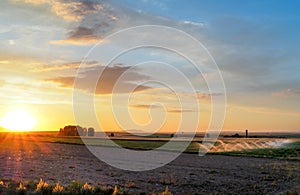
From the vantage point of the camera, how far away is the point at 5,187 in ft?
59.1

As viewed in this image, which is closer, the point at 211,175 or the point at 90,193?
the point at 90,193

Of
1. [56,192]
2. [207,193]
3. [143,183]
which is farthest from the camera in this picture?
[143,183]

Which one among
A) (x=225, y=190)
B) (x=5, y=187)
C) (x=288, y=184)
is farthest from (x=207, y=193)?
(x=5, y=187)

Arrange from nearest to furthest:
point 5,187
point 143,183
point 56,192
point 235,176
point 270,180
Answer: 1. point 56,192
2. point 5,187
3. point 143,183
4. point 270,180
5. point 235,176

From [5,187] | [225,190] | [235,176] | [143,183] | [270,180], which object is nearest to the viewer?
[5,187]

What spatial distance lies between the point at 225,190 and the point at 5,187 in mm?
13018

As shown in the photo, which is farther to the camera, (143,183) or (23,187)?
(143,183)

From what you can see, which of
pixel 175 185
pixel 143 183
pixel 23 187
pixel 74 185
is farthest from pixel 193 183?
pixel 23 187

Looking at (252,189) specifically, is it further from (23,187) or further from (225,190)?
(23,187)

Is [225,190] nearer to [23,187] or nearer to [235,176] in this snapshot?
[235,176]

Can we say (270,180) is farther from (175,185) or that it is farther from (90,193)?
(90,193)

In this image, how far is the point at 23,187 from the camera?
17594mm

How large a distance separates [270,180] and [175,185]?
842 cm

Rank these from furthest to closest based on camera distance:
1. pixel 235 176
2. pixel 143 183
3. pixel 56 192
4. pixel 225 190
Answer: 1. pixel 235 176
2. pixel 143 183
3. pixel 225 190
4. pixel 56 192
